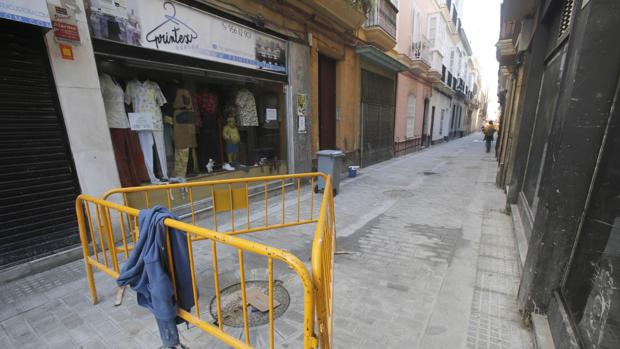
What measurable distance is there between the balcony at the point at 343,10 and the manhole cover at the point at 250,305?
695cm

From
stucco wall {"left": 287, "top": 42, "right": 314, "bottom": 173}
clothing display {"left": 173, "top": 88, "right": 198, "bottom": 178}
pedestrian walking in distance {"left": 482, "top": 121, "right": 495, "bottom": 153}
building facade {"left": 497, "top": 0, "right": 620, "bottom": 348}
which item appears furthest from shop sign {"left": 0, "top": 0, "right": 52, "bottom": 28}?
pedestrian walking in distance {"left": 482, "top": 121, "right": 495, "bottom": 153}

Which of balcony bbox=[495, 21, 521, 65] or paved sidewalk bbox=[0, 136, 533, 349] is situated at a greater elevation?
balcony bbox=[495, 21, 521, 65]

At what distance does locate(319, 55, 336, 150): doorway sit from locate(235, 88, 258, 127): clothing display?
3095 mm

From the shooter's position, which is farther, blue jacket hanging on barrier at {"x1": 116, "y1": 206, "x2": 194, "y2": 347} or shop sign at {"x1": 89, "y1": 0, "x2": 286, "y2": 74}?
shop sign at {"x1": 89, "y1": 0, "x2": 286, "y2": 74}

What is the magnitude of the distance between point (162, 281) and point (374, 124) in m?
11.6

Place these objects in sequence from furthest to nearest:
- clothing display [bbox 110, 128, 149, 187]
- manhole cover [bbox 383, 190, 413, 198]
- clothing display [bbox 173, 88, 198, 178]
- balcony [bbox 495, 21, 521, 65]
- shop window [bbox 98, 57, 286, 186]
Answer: balcony [bbox 495, 21, 521, 65], manhole cover [bbox 383, 190, 413, 198], clothing display [bbox 173, 88, 198, 178], shop window [bbox 98, 57, 286, 186], clothing display [bbox 110, 128, 149, 187]

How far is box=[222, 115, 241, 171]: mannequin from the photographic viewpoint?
6754 millimetres

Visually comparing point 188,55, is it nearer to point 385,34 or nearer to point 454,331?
point 454,331

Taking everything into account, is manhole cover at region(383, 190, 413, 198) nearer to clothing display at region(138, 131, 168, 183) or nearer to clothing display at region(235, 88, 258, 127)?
clothing display at region(235, 88, 258, 127)

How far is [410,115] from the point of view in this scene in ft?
55.7

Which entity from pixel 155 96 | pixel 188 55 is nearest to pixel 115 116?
pixel 155 96

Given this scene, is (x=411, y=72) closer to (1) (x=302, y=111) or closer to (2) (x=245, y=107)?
(1) (x=302, y=111)

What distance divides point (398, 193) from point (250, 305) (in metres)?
5.59

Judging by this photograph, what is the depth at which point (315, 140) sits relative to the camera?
892 cm
